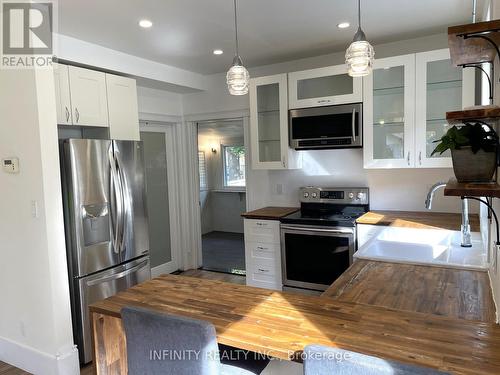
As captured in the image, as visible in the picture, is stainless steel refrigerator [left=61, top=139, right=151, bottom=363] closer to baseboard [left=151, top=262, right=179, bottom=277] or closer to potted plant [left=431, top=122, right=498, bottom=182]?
baseboard [left=151, top=262, right=179, bottom=277]

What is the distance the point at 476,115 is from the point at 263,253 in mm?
2895

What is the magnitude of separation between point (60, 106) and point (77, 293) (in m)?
1.45

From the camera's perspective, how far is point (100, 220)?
2.93 m

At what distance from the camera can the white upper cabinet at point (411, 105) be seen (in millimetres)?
3166

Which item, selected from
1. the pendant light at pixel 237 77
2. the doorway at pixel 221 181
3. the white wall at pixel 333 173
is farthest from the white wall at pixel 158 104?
the pendant light at pixel 237 77

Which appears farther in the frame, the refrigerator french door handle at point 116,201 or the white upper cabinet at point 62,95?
the refrigerator french door handle at point 116,201

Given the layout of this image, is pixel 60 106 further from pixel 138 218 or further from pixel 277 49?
pixel 277 49

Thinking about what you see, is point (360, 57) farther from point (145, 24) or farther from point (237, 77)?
point (145, 24)

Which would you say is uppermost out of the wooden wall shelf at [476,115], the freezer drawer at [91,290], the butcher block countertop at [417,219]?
the wooden wall shelf at [476,115]

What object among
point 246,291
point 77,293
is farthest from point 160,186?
point 246,291

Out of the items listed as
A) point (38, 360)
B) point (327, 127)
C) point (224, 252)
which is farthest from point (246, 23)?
point (224, 252)

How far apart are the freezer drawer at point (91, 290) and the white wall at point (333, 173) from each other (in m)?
1.86

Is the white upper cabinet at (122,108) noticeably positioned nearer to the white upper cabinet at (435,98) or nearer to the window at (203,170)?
the white upper cabinet at (435,98)

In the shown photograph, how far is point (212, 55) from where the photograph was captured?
375 cm
